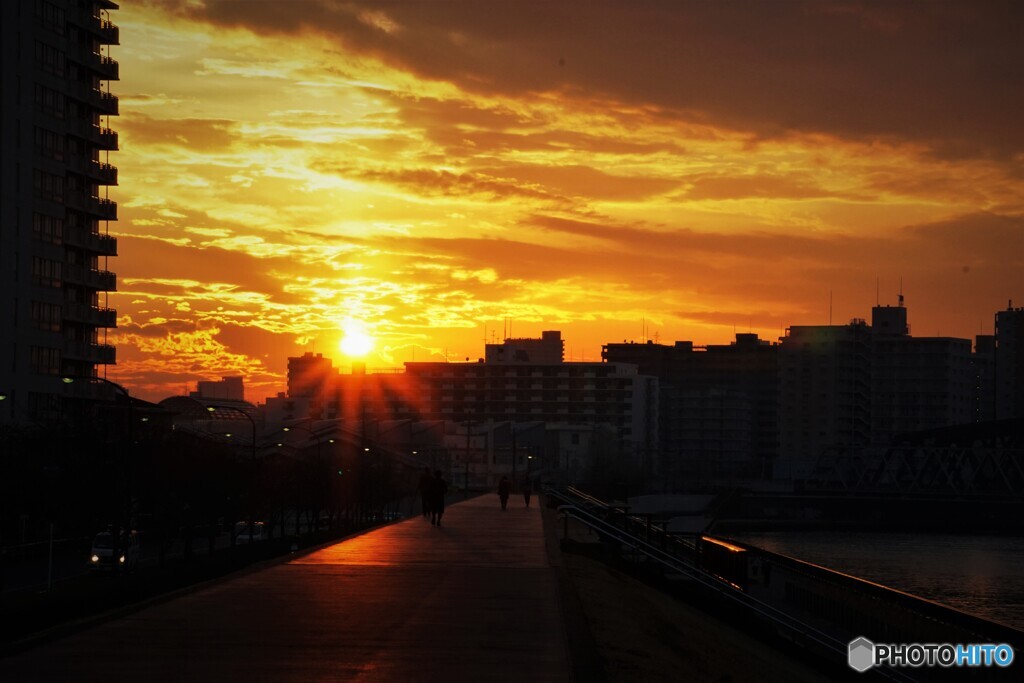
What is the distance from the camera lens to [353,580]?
26.9 meters

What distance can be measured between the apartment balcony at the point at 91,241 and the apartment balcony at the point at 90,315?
426cm

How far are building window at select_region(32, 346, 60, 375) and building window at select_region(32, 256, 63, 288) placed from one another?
4.54m

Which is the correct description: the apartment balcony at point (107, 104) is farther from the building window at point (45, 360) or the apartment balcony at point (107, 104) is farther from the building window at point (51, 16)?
the building window at point (45, 360)

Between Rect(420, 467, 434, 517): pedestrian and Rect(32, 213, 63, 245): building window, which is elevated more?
Rect(32, 213, 63, 245): building window

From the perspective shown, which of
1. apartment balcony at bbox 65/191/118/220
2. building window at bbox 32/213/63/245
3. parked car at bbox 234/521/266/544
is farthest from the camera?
apartment balcony at bbox 65/191/118/220

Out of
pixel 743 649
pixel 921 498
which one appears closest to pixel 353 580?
pixel 743 649

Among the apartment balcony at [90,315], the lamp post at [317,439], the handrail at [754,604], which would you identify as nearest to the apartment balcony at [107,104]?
the apartment balcony at [90,315]

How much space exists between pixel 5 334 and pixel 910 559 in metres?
80.5

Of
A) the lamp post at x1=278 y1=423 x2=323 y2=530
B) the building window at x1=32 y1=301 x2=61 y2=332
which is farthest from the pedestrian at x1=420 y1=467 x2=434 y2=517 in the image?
the lamp post at x1=278 y1=423 x2=323 y2=530

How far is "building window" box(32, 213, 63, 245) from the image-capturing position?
90250 millimetres

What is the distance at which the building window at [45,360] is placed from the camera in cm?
8950

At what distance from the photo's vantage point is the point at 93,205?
96812 millimetres

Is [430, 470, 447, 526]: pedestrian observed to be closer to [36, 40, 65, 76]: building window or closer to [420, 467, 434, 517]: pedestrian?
[420, 467, 434, 517]: pedestrian

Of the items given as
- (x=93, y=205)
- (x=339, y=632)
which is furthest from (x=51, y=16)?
(x=339, y=632)
